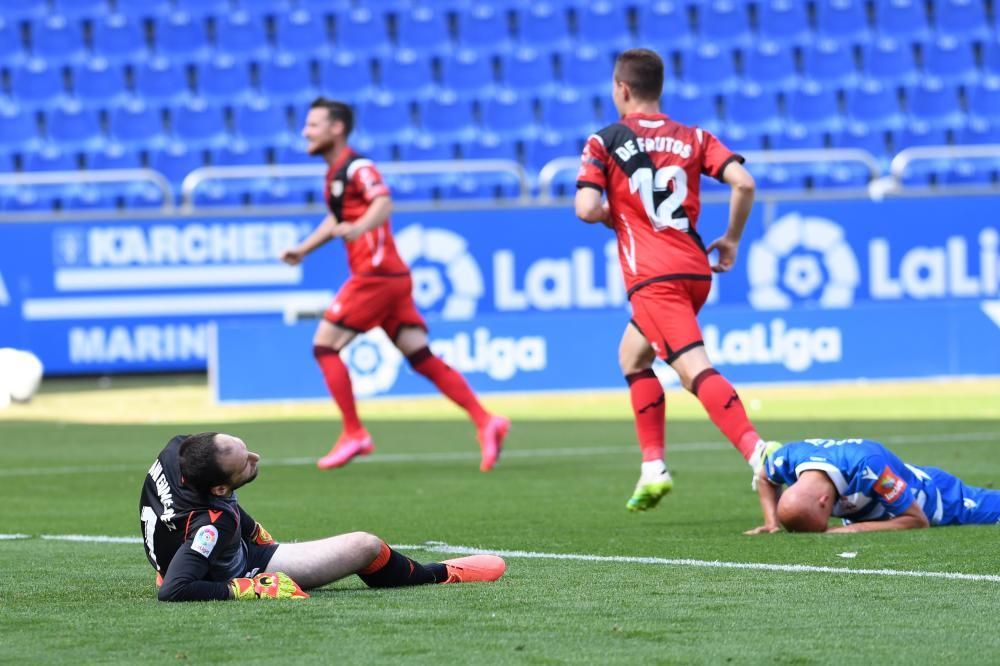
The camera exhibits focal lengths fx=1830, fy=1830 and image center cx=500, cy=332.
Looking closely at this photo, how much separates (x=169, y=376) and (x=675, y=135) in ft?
39.3

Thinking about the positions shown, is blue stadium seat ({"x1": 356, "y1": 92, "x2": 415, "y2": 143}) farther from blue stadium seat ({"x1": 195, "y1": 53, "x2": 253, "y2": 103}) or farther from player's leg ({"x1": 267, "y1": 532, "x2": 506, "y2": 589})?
player's leg ({"x1": 267, "y1": 532, "x2": 506, "y2": 589})

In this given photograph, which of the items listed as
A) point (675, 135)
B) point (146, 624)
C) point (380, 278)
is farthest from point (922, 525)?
point (380, 278)

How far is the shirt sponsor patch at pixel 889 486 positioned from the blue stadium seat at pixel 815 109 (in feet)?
51.4

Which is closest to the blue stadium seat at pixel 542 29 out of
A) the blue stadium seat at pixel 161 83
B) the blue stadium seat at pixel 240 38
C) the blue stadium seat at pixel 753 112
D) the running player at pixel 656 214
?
the blue stadium seat at pixel 753 112

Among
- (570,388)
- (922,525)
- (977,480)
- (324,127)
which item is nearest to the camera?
(922,525)

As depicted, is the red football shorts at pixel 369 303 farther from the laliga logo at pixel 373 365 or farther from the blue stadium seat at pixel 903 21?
the blue stadium seat at pixel 903 21

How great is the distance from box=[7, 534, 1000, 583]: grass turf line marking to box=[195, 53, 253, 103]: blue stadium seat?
47.0 feet

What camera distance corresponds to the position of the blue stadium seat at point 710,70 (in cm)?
2280

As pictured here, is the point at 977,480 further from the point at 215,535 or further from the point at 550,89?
the point at 550,89

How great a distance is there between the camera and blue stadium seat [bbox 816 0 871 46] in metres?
23.6

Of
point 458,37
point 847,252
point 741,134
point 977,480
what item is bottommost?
point 977,480

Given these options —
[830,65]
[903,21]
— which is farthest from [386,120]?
[903,21]

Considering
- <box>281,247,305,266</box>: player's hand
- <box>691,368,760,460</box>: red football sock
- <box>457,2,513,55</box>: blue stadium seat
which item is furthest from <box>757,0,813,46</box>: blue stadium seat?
<box>691,368,760,460</box>: red football sock

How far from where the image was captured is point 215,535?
5.45m
